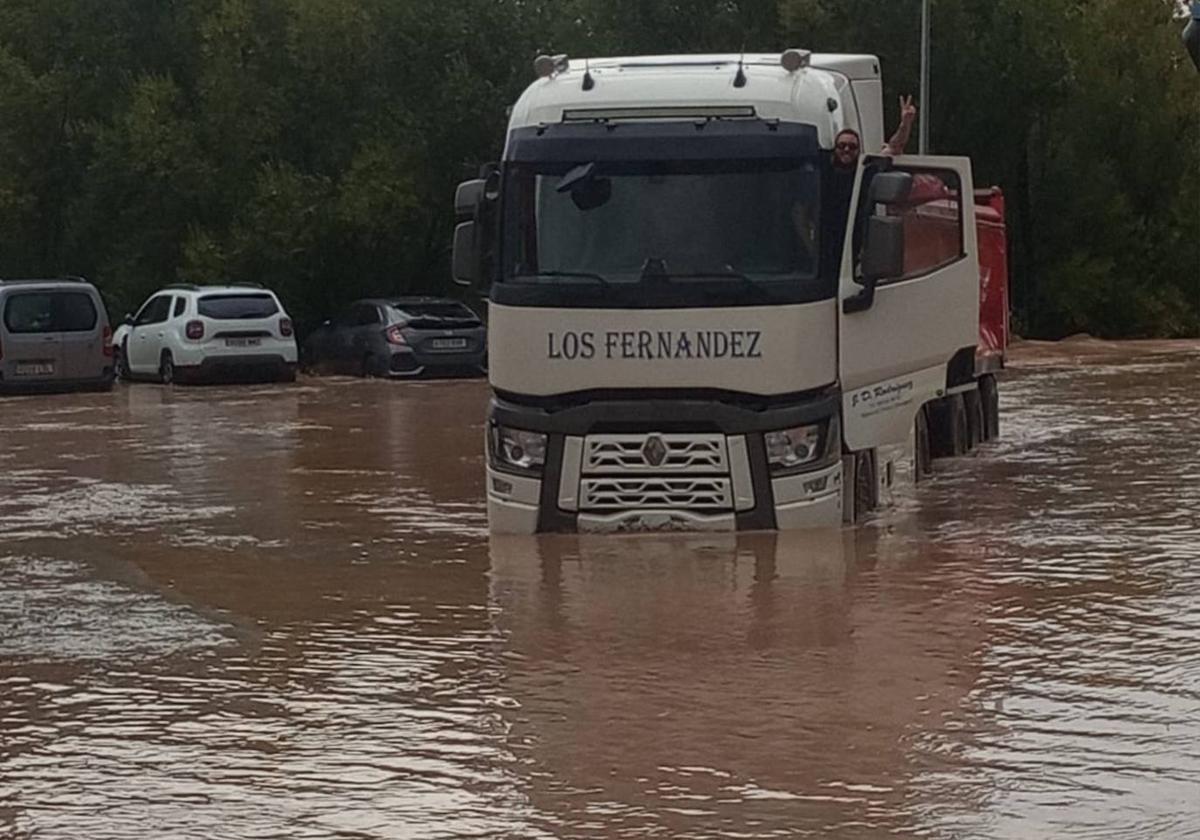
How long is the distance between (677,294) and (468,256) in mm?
1536

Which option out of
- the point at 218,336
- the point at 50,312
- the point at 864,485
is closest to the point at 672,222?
the point at 864,485

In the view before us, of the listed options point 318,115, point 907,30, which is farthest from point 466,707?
point 907,30

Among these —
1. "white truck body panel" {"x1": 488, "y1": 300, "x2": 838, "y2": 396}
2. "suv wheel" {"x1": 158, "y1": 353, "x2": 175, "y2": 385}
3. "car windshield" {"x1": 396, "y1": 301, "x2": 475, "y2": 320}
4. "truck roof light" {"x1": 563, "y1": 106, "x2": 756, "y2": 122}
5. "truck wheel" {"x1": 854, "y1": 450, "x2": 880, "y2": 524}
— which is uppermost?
"truck roof light" {"x1": 563, "y1": 106, "x2": 756, "y2": 122}

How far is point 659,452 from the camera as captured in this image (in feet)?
45.7

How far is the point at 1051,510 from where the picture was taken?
16.2 meters

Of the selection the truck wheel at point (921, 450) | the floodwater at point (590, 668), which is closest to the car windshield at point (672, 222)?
the floodwater at point (590, 668)

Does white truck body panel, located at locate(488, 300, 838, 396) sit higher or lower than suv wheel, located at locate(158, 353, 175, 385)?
higher

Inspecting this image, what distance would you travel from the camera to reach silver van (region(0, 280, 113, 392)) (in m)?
31.4

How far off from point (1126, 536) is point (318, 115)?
2974 centimetres

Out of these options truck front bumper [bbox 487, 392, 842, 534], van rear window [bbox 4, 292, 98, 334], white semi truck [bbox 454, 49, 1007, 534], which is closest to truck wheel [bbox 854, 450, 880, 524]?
white semi truck [bbox 454, 49, 1007, 534]

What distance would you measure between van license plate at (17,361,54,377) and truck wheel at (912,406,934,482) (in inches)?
634

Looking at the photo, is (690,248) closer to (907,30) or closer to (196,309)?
(196,309)

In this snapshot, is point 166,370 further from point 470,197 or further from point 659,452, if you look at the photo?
point 659,452

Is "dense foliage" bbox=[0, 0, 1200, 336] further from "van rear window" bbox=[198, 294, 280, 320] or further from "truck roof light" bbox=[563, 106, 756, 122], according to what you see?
"truck roof light" bbox=[563, 106, 756, 122]
